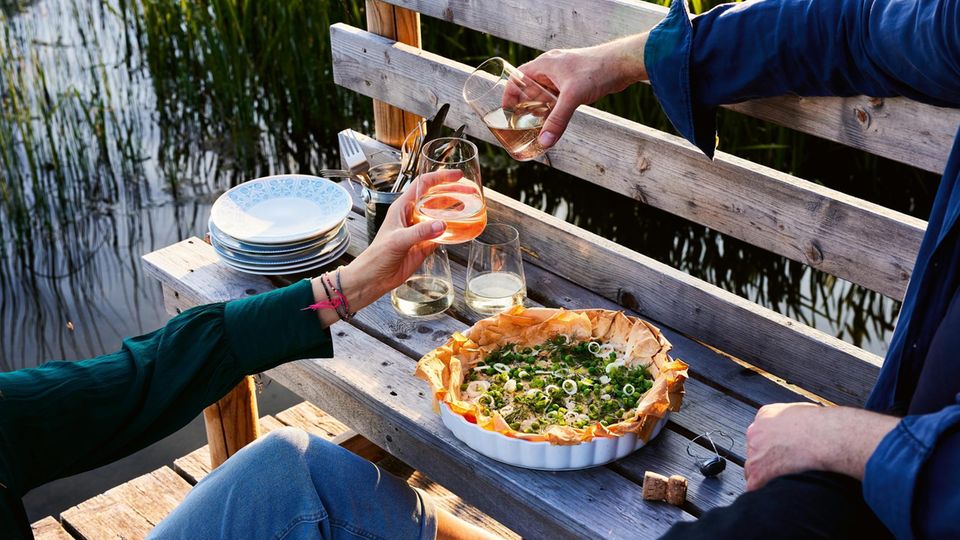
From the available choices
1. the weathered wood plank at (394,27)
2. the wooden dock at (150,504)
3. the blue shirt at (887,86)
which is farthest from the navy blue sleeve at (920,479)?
the weathered wood plank at (394,27)

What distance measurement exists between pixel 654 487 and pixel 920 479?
0.42 metres

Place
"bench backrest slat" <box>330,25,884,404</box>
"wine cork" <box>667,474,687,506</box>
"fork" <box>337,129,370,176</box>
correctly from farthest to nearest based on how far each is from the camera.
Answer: "fork" <box>337,129,370,176</box> → "bench backrest slat" <box>330,25,884,404</box> → "wine cork" <box>667,474,687,506</box>

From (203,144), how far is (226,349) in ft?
9.48

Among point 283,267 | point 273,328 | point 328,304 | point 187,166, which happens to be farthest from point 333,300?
point 187,166

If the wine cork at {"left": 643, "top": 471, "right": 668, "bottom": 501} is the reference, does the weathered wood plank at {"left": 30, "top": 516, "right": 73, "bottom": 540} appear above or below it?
below

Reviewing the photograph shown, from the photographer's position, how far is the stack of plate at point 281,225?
210 cm

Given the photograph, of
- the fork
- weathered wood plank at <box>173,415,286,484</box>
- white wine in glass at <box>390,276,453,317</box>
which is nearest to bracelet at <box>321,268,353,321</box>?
white wine in glass at <box>390,276,453,317</box>

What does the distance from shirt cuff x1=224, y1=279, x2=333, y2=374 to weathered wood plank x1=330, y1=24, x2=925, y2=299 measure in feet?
2.38

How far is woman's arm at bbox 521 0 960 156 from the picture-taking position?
1538 mm

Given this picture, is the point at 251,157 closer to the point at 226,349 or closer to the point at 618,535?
the point at 226,349

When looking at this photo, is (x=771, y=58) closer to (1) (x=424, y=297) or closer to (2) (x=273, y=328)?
(1) (x=424, y=297)

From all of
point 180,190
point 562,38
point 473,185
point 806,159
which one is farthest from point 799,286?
point 180,190

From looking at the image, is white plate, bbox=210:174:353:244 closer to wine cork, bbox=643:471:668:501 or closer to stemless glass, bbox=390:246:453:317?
stemless glass, bbox=390:246:453:317

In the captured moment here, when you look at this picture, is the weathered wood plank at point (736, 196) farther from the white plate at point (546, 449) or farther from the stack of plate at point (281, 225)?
the white plate at point (546, 449)
